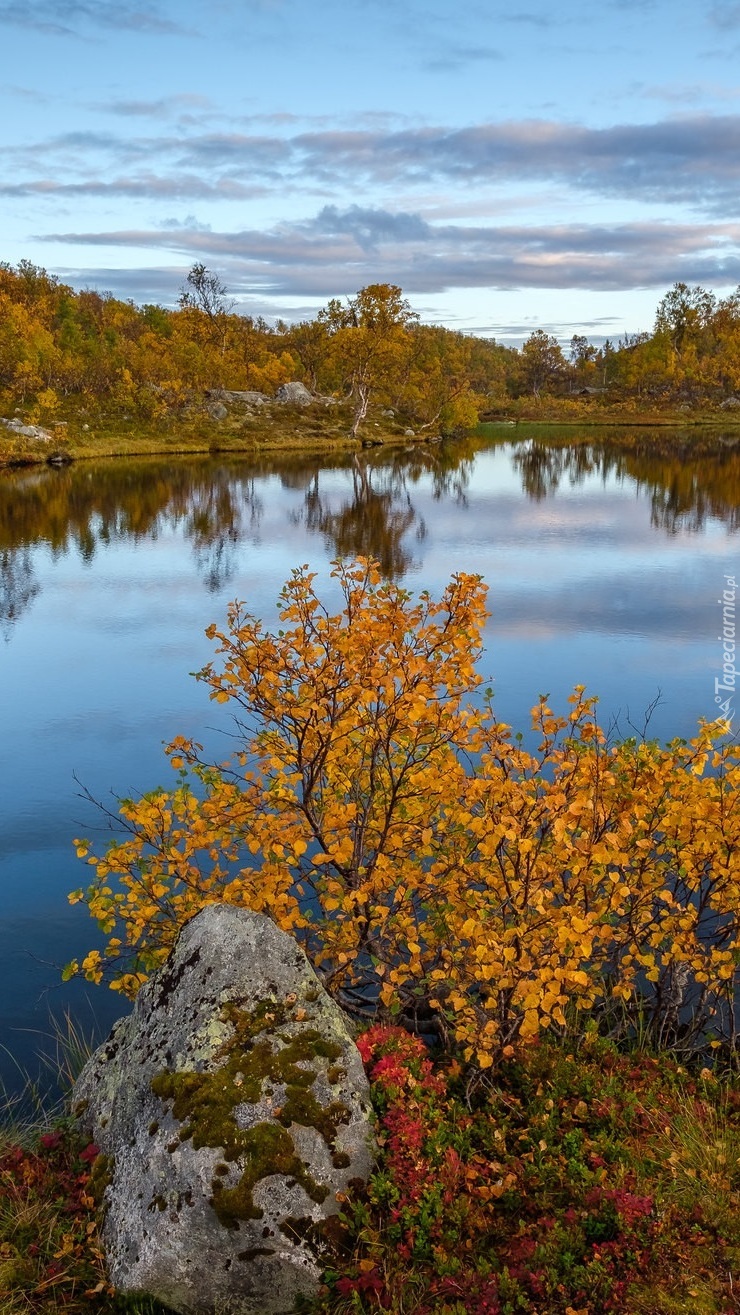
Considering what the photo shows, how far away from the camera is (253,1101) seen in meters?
7.69

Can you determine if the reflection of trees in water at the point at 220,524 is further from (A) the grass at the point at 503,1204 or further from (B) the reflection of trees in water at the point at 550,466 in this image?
(A) the grass at the point at 503,1204

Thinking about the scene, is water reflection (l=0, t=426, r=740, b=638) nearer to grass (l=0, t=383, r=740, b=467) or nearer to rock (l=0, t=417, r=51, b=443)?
grass (l=0, t=383, r=740, b=467)

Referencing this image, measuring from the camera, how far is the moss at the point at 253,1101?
24.1 ft

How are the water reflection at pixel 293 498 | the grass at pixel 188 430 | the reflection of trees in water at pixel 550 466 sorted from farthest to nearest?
the grass at pixel 188 430
the reflection of trees in water at pixel 550 466
the water reflection at pixel 293 498

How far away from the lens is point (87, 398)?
115 meters

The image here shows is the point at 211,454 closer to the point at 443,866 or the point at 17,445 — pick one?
the point at 17,445

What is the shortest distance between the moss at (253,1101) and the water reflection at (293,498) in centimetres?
2741

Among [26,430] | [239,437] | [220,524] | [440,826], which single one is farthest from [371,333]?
[440,826]

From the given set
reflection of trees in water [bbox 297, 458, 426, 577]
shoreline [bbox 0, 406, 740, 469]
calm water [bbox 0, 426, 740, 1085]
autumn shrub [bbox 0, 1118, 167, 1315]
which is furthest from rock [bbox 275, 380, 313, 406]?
autumn shrub [bbox 0, 1118, 167, 1315]

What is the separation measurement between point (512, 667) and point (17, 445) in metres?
72.5

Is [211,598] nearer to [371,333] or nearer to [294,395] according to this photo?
[371,333]

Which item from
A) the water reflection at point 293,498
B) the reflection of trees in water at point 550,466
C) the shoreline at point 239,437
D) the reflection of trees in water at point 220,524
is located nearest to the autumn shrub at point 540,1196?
the water reflection at point 293,498

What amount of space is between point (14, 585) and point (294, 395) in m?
115

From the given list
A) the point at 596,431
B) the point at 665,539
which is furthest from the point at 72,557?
the point at 596,431
